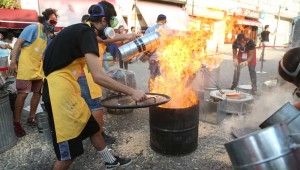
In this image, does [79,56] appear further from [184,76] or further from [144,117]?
[144,117]

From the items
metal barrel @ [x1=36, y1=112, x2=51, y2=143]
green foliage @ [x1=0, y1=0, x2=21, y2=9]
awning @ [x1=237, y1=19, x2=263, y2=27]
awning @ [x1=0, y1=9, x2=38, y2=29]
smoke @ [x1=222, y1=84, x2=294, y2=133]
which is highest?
awning @ [x1=237, y1=19, x2=263, y2=27]

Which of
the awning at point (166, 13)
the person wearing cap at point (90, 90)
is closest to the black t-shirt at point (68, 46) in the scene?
the person wearing cap at point (90, 90)

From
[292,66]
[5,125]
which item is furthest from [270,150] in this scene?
[5,125]

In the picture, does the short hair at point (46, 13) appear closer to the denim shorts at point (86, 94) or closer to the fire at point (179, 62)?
the denim shorts at point (86, 94)

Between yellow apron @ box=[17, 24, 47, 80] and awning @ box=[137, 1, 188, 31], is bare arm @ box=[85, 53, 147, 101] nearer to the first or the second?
yellow apron @ box=[17, 24, 47, 80]

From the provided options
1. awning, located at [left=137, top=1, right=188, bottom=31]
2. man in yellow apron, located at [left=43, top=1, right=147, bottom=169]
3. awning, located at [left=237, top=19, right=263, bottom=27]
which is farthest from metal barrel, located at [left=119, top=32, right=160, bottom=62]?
awning, located at [left=237, top=19, right=263, bottom=27]

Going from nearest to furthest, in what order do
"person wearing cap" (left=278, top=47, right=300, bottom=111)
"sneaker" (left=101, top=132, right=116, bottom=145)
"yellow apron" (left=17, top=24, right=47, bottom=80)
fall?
"person wearing cap" (left=278, top=47, right=300, bottom=111) → "sneaker" (left=101, top=132, right=116, bottom=145) → "yellow apron" (left=17, top=24, right=47, bottom=80)

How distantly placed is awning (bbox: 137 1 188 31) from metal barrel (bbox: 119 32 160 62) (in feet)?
44.5

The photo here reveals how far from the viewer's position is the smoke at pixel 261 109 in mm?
4588

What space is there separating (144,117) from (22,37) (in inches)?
115

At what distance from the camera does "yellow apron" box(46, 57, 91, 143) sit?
88.0 inches

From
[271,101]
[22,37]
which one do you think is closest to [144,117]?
[22,37]

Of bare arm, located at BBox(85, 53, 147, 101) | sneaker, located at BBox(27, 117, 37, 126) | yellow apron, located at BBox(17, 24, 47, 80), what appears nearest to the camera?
bare arm, located at BBox(85, 53, 147, 101)

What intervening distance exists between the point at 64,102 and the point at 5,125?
6.70ft
